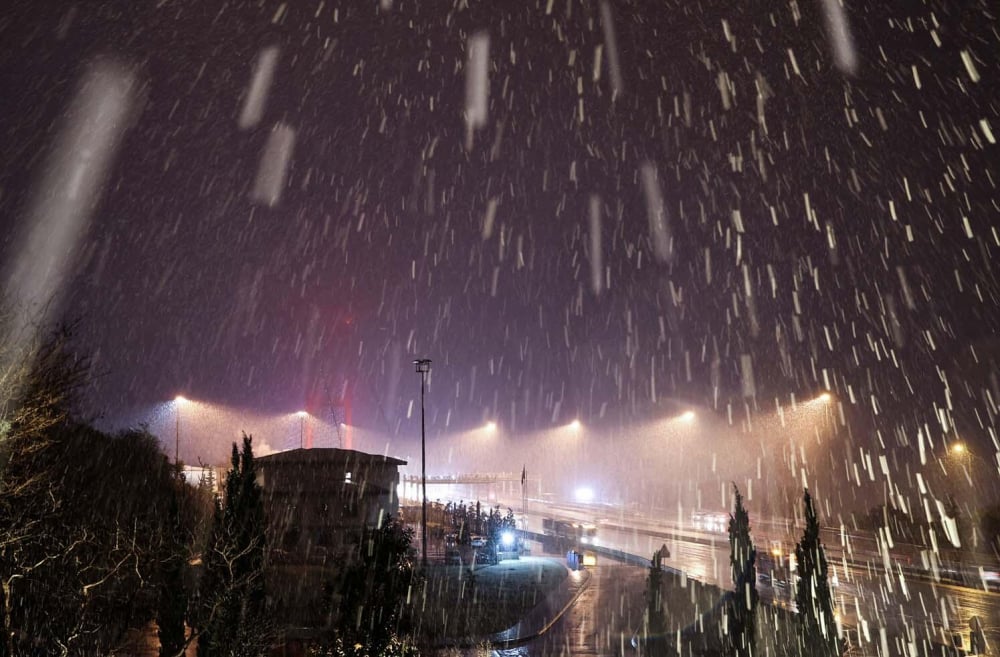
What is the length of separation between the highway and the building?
1717cm

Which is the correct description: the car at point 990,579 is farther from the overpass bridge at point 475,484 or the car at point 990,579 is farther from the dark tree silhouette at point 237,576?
the overpass bridge at point 475,484

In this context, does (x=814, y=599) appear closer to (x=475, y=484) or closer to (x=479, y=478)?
(x=479, y=478)

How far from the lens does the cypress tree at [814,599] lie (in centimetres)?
Result: 1714

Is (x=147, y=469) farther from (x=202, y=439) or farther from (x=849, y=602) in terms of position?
(x=849, y=602)

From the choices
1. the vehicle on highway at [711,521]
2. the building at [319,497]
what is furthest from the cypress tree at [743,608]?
the vehicle on highway at [711,521]

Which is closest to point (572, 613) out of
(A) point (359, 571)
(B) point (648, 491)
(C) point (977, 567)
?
(A) point (359, 571)

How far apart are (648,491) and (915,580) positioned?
136 ft

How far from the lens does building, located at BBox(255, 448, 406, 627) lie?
3962 cm

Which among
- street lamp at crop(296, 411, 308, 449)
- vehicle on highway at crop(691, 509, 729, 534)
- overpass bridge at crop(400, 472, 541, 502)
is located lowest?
vehicle on highway at crop(691, 509, 729, 534)

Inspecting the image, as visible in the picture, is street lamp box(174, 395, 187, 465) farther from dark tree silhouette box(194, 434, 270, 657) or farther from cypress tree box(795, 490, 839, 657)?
cypress tree box(795, 490, 839, 657)

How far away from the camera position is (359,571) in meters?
12.1

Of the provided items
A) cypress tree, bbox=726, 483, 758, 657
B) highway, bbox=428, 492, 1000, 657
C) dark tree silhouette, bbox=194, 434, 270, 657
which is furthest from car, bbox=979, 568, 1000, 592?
dark tree silhouette, bbox=194, 434, 270, 657

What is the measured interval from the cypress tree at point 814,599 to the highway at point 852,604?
9.50 feet

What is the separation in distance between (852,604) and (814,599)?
428 inches
